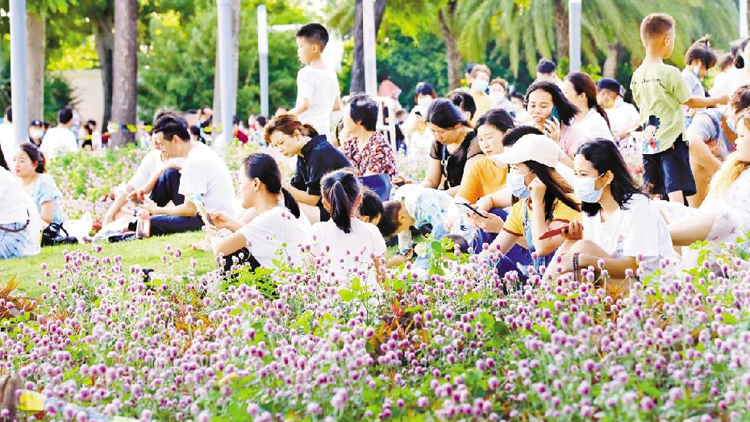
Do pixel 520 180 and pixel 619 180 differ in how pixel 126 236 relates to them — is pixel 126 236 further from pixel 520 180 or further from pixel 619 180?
pixel 619 180

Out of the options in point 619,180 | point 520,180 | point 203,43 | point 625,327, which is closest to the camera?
point 625,327

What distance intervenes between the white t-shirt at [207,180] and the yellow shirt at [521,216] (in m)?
4.11

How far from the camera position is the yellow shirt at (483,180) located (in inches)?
292

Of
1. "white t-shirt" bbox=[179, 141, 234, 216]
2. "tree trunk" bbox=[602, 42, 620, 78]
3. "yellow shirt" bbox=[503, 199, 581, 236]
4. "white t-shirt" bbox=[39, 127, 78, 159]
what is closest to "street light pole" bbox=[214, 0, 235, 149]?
"white t-shirt" bbox=[39, 127, 78, 159]

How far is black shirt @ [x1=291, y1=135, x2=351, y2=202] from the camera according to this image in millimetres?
8359

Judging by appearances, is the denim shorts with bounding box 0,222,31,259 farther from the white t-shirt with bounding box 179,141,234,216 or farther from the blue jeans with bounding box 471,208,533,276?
the blue jeans with bounding box 471,208,533,276

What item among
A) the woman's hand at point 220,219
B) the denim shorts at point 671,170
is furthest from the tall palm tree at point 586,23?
the woman's hand at point 220,219

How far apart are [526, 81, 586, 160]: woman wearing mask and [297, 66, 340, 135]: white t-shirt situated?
8.91 feet

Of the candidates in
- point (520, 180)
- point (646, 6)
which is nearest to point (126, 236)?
point (520, 180)

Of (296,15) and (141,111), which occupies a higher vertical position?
(296,15)

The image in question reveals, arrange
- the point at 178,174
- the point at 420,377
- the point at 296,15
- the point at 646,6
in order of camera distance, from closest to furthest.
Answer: the point at 420,377, the point at 178,174, the point at 646,6, the point at 296,15

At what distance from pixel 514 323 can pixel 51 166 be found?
36.5ft

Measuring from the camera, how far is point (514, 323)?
13.4 feet

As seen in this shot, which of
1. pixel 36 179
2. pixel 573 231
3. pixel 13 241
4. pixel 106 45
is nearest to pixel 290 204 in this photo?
pixel 573 231
